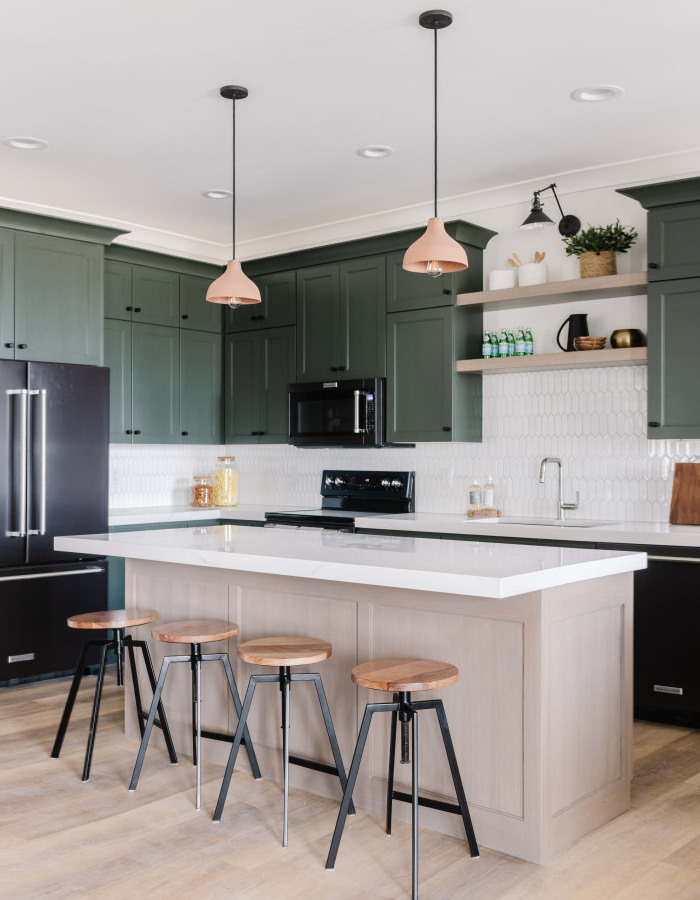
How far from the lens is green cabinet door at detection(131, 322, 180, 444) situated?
6012mm

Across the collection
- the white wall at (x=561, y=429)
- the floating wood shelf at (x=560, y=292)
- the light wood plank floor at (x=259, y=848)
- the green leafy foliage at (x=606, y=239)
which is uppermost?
the green leafy foliage at (x=606, y=239)

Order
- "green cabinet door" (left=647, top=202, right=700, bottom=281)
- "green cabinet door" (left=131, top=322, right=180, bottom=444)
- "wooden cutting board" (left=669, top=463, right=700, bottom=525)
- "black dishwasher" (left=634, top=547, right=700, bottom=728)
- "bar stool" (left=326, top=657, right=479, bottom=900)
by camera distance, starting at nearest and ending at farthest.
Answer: "bar stool" (left=326, top=657, right=479, bottom=900) → "black dishwasher" (left=634, top=547, right=700, bottom=728) → "green cabinet door" (left=647, top=202, right=700, bottom=281) → "wooden cutting board" (left=669, top=463, right=700, bottom=525) → "green cabinet door" (left=131, top=322, right=180, bottom=444)

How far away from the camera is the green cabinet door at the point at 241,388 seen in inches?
250

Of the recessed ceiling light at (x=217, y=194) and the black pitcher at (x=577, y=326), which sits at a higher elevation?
the recessed ceiling light at (x=217, y=194)

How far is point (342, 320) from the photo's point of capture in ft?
18.9

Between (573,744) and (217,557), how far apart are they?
131cm

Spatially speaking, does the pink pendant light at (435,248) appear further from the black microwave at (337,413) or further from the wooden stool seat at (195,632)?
the black microwave at (337,413)

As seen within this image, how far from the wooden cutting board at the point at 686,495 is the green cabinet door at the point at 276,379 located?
2.62 m

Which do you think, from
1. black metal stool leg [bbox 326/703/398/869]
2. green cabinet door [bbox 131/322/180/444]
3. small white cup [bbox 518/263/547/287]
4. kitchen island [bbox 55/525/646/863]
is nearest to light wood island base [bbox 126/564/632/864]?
kitchen island [bbox 55/525/646/863]

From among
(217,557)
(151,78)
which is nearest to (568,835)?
(217,557)

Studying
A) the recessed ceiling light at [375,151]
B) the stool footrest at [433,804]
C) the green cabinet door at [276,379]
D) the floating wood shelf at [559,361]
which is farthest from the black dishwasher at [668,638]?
the green cabinet door at [276,379]

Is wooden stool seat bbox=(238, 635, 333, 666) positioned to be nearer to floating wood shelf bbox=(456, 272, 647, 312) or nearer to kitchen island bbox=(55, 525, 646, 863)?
kitchen island bbox=(55, 525, 646, 863)

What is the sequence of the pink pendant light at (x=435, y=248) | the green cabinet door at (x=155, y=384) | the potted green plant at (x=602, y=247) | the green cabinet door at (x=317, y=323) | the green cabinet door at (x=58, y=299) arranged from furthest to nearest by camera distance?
the green cabinet door at (x=155, y=384) < the green cabinet door at (x=317, y=323) < the green cabinet door at (x=58, y=299) < the potted green plant at (x=602, y=247) < the pink pendant light at (x=435, y=248)

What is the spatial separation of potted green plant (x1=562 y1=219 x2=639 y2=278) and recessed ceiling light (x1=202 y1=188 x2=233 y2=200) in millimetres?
2013
